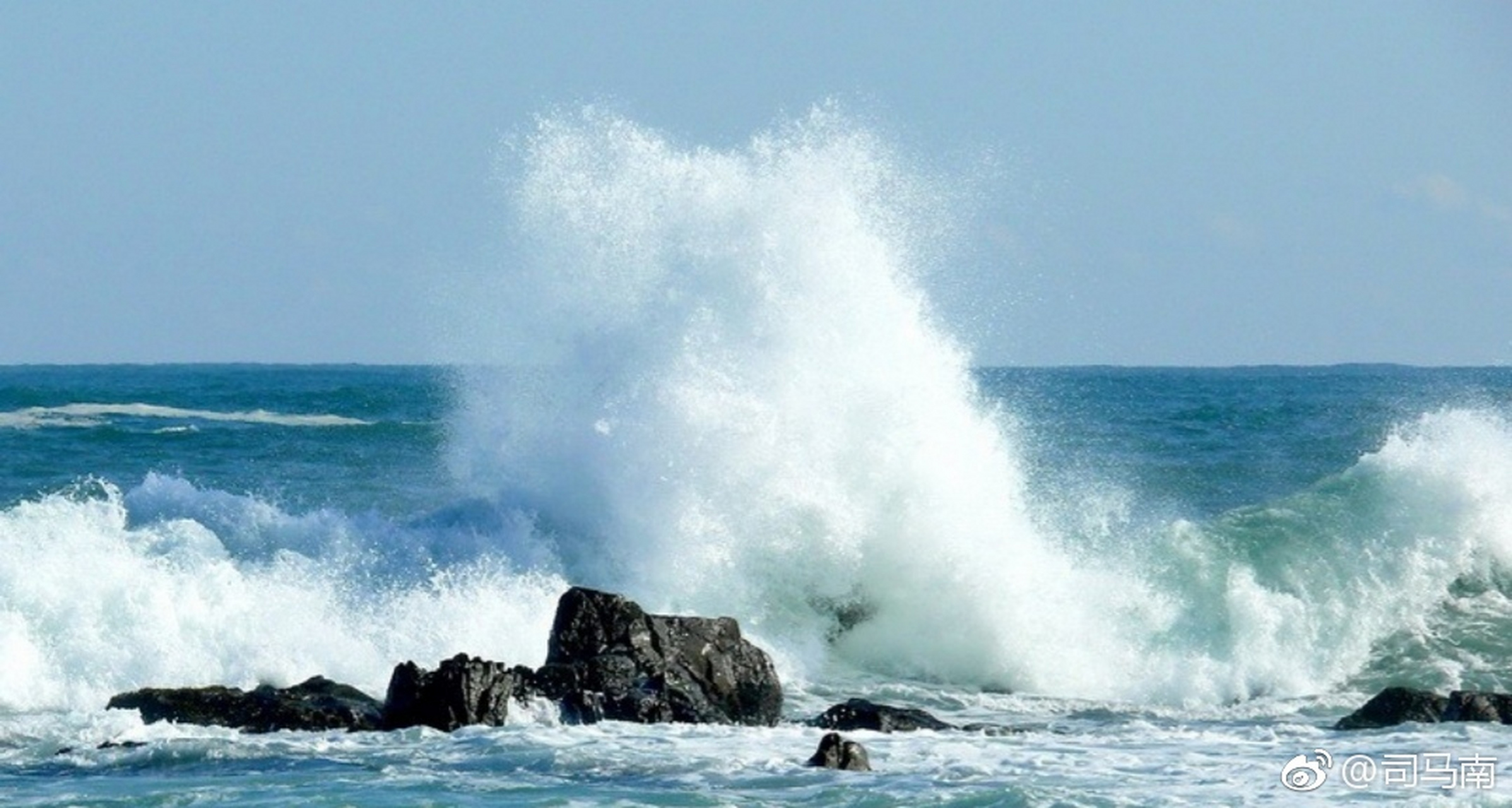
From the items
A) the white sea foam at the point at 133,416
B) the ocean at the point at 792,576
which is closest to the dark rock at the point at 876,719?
the ocean at the point at 792,576

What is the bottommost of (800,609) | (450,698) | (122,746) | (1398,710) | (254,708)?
(122,746)

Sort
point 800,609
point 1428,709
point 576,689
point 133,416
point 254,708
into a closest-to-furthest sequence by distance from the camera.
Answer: point 254,708
point 576,689
point 1428,709
point 800,609
point 133,416

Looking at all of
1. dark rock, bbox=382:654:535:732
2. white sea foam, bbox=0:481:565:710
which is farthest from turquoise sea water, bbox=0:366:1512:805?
dark rock, bbox=382:654:535:732

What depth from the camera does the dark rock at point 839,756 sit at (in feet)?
37.6

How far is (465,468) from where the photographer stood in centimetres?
2059

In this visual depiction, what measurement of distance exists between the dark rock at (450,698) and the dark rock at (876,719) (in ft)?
6.31

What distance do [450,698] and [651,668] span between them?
4.34 feet

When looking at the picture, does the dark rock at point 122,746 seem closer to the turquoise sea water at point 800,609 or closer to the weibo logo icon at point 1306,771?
the turquoise sea water at point 800,609

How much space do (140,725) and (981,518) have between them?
821 centimetres

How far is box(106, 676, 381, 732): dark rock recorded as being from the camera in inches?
504

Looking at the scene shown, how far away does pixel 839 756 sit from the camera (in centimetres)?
1151

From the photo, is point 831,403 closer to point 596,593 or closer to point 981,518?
point 981,518

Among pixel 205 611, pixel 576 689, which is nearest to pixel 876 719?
pixel 576 689

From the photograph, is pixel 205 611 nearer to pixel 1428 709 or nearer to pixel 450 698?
pixel 450 698
